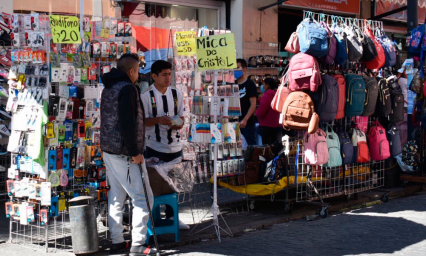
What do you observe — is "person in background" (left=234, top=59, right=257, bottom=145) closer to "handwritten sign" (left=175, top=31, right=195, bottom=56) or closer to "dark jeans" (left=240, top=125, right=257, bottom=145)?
"dark jeans" (left=240, top=125, right=257, bottom=145)

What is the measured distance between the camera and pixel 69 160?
712cm

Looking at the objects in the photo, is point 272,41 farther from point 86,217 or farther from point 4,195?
point 86,217

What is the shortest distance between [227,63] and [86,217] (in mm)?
2466

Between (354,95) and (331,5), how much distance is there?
6.93 m

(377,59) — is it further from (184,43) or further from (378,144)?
(184,43)

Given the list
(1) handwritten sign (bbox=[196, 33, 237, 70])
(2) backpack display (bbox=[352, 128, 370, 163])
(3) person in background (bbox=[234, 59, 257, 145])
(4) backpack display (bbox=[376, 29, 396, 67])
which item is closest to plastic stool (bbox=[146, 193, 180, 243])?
(1) handwritten sign (bbox=[196, 33, 237, 70])

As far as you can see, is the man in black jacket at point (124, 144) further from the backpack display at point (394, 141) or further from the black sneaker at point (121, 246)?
Result: the backpack display at point (394, 141)

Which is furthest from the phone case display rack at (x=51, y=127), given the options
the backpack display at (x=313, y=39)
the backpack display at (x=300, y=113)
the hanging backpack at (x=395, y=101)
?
the hanging backpack at (x=395, y=101)

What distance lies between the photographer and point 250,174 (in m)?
9.05

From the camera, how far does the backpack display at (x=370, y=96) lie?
Result: 962 centimetres

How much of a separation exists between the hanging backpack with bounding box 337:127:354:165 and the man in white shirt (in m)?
2.89

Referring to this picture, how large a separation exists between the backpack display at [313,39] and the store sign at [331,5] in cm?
590

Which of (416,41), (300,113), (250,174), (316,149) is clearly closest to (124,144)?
(250,174)

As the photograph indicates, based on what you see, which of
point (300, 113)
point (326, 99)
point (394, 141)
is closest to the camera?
point (300, 113)
